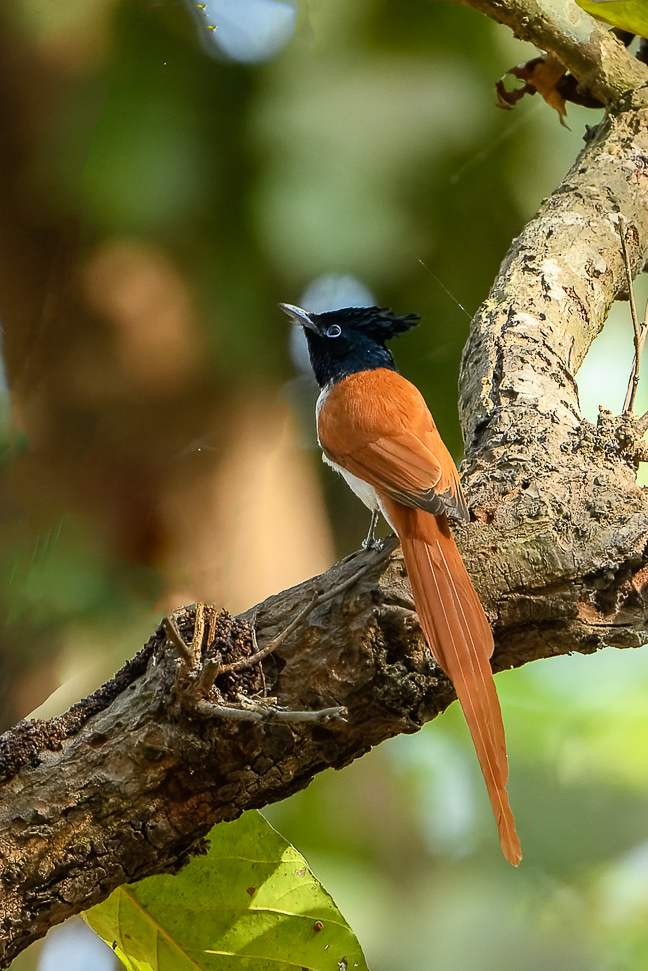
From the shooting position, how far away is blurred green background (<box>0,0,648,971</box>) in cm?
54

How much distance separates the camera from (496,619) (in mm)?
643

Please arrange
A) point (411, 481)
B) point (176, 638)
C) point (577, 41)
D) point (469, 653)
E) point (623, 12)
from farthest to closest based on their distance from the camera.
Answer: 1. point (577, 41)
2. point (623, 12)
3. point (411, 481)
4. point (469, 653)
5. point (176, 638)

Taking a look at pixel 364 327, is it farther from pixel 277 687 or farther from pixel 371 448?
pixel 277 687

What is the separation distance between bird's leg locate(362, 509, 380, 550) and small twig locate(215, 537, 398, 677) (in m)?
0.02

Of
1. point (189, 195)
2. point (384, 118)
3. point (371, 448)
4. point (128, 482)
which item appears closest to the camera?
point (128, 482)

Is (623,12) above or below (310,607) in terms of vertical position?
above

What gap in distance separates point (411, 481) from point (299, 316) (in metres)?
0.21

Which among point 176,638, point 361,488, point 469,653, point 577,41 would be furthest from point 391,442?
point 577,41

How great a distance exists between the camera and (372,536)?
0.75 metres

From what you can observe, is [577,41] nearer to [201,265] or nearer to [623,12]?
[623,12]

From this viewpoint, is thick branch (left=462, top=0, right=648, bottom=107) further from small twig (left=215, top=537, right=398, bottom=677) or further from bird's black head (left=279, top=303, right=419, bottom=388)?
small twig (left=215, top=537, right=398, bottom=677)

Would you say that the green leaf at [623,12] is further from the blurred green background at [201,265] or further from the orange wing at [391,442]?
the orange wing at [391,442]

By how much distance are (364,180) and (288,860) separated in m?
0.77

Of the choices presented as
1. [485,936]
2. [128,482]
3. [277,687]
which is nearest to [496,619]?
[277,687]
